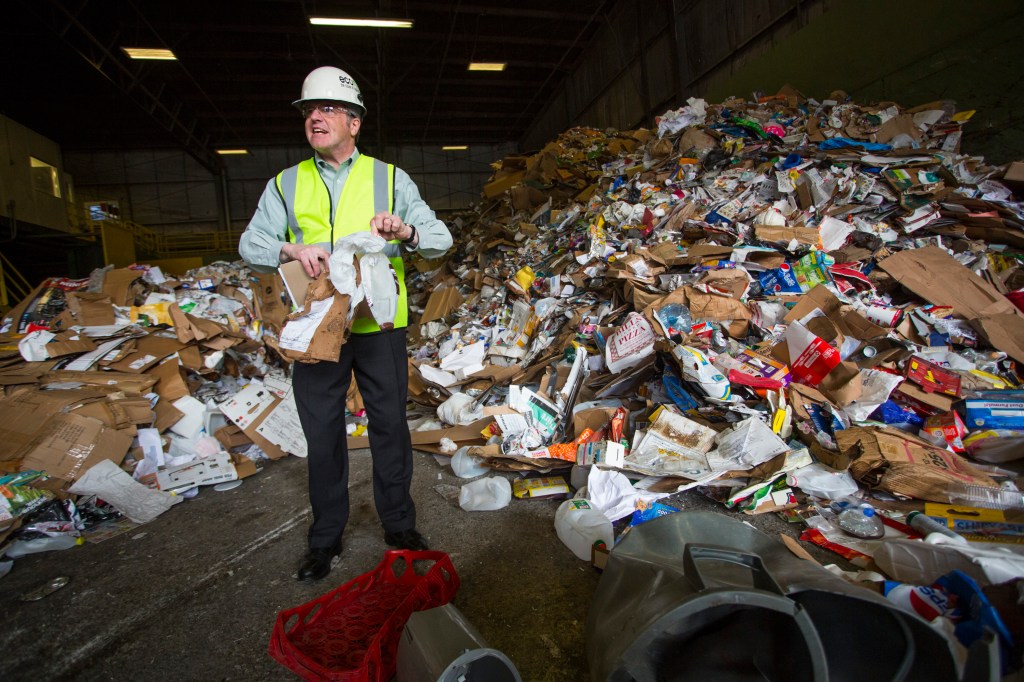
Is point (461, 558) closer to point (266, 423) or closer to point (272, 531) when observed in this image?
point (272, 531)

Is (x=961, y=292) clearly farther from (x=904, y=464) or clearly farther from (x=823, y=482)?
(x=823, y=482)

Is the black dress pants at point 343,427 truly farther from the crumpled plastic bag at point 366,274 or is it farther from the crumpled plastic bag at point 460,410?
the crumpled plastic bag at point 460,410

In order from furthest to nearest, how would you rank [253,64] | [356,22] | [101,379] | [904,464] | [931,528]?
[253,64] → [356,22] → [101,379] → [904,464] → [931,528]

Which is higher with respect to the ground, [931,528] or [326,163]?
[326,163]

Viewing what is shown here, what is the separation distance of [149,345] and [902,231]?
16.5ft

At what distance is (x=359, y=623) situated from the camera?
4.32 feet

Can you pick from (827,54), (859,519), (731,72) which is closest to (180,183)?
(731,72)

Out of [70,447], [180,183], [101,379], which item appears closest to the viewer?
[70,447]

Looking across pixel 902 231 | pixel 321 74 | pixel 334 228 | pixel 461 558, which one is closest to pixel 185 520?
pixel 461 558

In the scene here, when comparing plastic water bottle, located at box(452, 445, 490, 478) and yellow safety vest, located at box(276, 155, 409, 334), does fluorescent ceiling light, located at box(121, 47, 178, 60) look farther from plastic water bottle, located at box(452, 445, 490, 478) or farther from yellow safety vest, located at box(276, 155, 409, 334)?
plastic water bottle, located at box(452, 445, 490, 478)

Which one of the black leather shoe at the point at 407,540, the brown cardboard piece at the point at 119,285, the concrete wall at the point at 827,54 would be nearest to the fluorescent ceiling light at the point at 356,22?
the concrete wall at the point at 827,54

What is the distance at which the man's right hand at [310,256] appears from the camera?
1438 millimetres

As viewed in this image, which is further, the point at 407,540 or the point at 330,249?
the point at 407,540

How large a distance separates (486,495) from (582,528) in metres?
0.55
